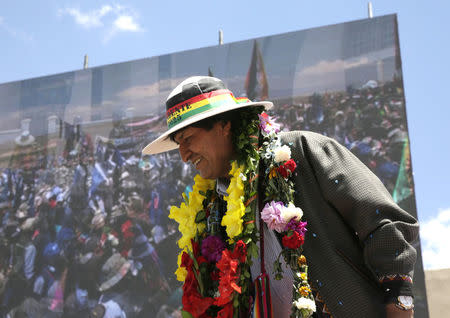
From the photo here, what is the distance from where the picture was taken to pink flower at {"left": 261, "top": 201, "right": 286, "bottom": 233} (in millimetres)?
1716

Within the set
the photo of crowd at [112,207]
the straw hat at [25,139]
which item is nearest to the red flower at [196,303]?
the photo of crowd at [112,207]

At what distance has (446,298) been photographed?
31.9 feet

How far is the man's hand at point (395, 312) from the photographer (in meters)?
1.47

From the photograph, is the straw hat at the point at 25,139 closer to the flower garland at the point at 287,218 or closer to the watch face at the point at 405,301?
the flower garland at the point at 287,218

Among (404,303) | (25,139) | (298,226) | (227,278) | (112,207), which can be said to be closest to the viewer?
(404,303)

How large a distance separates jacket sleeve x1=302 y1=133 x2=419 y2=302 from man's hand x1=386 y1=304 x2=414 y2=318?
0.08ft

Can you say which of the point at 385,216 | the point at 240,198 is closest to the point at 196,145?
the point at 240,198

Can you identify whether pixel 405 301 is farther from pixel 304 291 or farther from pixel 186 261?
pixel 186 261

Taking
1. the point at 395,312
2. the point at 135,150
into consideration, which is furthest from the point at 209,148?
the point at 135,150

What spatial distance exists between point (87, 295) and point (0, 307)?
8.24 ft

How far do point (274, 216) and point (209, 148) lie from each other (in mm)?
480

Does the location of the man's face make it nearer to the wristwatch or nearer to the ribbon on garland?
the ribbon on garland

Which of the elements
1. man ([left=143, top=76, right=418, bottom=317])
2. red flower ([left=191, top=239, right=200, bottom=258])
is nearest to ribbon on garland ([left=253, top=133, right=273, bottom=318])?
man ([left=143, top=76, right=418, bottom=317])

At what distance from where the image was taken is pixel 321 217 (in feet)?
5.56
